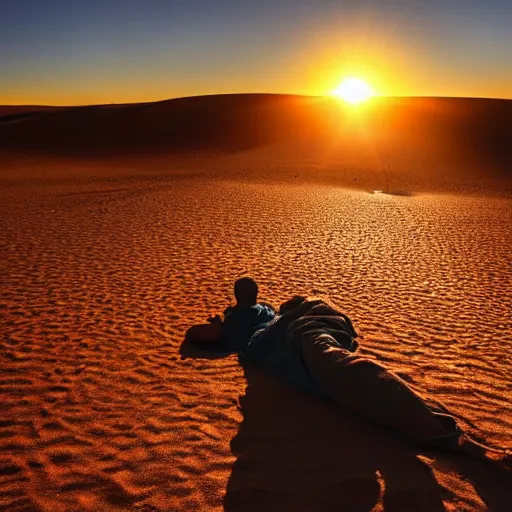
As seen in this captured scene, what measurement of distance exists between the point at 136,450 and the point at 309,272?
683 cm

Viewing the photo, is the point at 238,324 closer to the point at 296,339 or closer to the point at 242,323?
the point at 242,323

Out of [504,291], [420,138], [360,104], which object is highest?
[360,104]

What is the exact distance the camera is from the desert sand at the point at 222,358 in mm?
3959

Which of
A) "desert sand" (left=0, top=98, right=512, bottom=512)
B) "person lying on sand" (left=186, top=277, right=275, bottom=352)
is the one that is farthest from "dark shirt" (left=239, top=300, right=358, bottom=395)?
"person lying on sand" (left=186, top=277, right=275, bottom=352)

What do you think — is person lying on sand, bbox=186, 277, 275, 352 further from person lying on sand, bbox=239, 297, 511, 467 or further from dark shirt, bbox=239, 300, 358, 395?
person lying on sand, bbox=239, 297, 511, 467

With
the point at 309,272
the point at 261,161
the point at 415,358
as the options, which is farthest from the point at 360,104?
the point at 415,358

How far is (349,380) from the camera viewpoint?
4.47 metres

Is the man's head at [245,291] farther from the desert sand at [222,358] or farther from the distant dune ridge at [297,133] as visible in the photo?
the distant dune ridge at [297,133]

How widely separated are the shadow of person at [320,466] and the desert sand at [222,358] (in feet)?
0.05

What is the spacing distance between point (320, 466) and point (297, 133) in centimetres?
4656

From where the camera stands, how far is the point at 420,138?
151 ft

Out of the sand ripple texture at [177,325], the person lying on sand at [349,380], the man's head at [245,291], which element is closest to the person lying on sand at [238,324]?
the man's head at [245,291]

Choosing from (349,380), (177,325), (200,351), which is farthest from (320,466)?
(177,325)

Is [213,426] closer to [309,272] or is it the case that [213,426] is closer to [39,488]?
[39,488]
